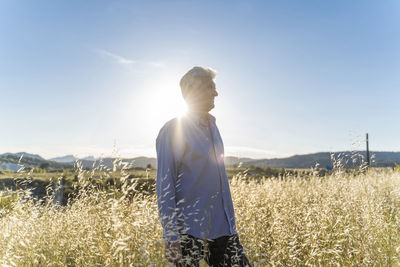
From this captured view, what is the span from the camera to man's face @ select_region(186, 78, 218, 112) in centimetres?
223

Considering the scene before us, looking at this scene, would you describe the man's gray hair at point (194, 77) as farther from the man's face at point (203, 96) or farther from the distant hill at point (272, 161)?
the distant hill at point (272, 161)

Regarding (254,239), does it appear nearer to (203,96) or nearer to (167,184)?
(167,184)

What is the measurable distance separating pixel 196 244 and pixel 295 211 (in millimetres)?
1808

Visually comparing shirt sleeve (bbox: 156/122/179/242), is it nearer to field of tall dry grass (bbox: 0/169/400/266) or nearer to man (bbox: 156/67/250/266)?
man (bbox: 156/67/250/266)

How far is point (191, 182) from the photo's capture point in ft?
6.91

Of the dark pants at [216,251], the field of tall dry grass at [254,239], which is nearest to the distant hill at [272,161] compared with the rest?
the field of tall dry grass at [254,239]

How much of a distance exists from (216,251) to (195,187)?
0.51 m

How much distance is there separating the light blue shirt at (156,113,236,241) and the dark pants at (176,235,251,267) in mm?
52

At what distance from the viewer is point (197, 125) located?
224cm

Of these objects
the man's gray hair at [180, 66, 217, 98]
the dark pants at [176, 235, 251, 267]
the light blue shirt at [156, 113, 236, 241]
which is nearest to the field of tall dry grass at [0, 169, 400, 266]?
the dark pants at [176, 235, 251, 267]

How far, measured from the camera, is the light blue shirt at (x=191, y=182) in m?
2.05

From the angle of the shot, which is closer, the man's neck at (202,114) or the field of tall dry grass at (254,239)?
the man's neck at (202,114)

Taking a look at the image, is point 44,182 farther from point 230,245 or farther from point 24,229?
point 230,245

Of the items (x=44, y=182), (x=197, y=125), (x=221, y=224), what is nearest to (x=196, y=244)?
(x=221, y=224)
